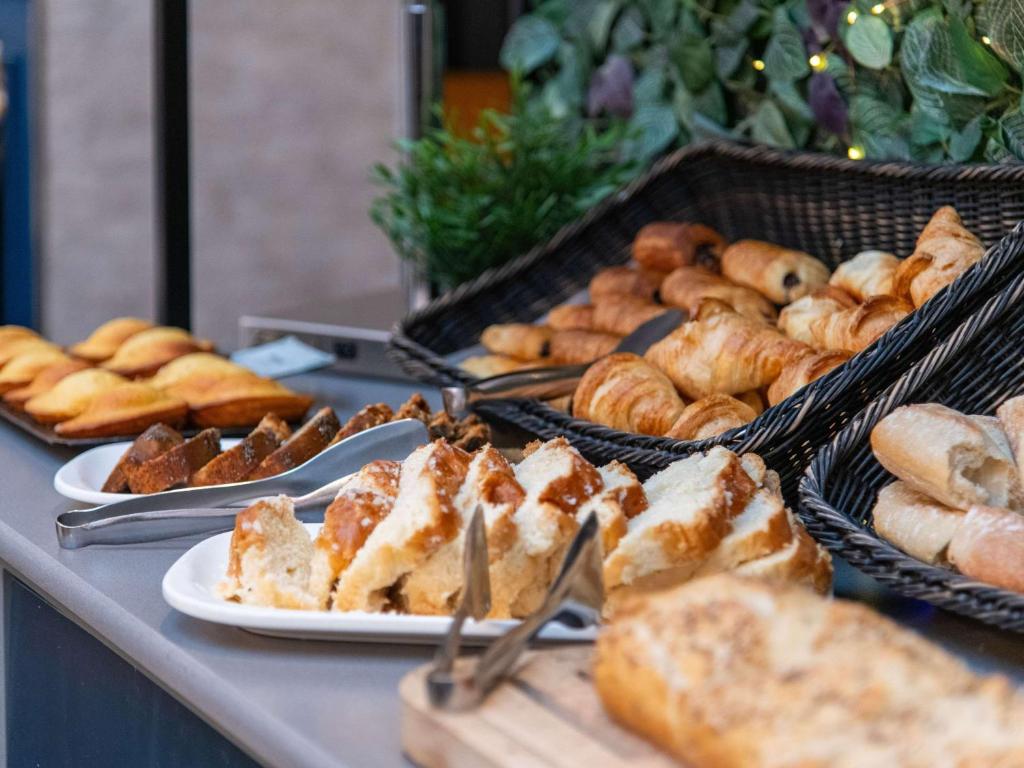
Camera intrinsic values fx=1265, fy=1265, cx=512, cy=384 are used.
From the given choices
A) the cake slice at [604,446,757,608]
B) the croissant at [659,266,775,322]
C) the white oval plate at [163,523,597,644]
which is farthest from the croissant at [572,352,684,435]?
the white oval plate at [163,523,597,644]

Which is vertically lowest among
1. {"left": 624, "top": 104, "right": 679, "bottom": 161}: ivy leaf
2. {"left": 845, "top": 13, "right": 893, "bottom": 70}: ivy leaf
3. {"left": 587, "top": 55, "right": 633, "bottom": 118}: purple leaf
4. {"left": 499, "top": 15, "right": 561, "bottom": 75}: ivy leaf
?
{"left": 624, "top": 104, "right": 679, "bottom": 161}: ivy leaf

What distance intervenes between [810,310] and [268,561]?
81 centimetres

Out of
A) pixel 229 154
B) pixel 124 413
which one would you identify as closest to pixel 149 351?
pixel 124 413

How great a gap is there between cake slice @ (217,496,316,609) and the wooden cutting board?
8.6 inches

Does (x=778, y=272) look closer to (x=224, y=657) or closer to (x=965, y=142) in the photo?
(x=965, y=142)

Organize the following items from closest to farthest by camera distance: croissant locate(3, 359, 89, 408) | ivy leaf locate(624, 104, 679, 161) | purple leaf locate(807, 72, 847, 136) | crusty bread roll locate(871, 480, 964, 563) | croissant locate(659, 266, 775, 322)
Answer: crusty bread roll locate(871, 480, 964, 563) → croissant locate(659, 266, 775, 322) → croissant locate(3, 359, 89, 408) → purple leaf locate(807, 72, 847, 136) → ivy leaf locate(624, 104, 679, 161)

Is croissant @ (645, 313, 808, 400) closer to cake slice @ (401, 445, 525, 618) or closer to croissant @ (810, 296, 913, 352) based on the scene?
croissant @ (810, 296, 913, 352)

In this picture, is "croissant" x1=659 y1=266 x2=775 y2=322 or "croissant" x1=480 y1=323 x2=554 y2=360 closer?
"croissant" x1=659 y1=266 x2=775 y2=322

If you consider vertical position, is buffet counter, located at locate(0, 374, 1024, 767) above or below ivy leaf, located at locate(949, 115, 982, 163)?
below

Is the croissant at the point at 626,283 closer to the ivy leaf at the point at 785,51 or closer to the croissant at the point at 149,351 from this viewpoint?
the ivy leaf at the point at 785,51

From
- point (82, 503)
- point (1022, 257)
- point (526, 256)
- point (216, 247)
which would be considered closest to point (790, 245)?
point (526, 256)

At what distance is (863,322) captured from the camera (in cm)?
143

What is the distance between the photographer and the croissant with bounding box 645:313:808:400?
1.46 meters

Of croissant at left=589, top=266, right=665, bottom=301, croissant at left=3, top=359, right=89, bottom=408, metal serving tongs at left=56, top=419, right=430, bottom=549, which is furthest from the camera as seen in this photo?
croissant at left=589, top=266, right=665, bottom=301
